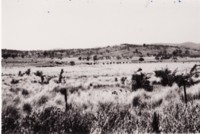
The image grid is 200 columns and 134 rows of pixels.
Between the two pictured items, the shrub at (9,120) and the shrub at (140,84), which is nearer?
the shrub at (9,120)

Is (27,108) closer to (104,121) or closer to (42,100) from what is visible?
(42,100)

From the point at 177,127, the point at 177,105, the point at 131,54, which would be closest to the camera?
the point at 177,127

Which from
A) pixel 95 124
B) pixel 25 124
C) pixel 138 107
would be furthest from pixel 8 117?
pixel 138 107

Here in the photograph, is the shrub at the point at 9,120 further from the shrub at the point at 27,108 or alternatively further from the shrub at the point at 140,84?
the shrub at the point at 140,84

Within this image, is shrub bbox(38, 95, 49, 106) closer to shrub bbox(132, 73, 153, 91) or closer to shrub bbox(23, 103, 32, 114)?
shrub bbox(23, 103, 32, 114)

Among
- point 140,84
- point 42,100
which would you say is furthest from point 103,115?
point 140,84

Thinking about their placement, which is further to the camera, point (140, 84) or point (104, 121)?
point (140, 84)

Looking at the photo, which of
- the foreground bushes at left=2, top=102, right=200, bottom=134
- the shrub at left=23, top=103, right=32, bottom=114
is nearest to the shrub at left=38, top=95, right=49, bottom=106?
the shrub at left=23, top=103, right=32, bottom=114

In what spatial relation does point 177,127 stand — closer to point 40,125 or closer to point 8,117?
point 40,125

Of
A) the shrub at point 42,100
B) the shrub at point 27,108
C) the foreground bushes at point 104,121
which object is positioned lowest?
the foreground bushes at point 104,121

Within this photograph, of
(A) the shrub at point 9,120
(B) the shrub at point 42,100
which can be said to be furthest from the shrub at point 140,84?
(A) the shrub at point 9,120

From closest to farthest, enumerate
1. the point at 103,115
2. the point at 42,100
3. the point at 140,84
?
the point at 103,115
the point at 42,100
the point at 140,84
